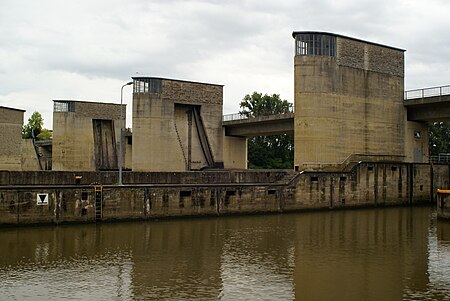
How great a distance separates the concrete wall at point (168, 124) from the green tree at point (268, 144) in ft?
Result: 84.1

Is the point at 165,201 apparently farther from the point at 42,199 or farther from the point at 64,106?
the point at 64,106

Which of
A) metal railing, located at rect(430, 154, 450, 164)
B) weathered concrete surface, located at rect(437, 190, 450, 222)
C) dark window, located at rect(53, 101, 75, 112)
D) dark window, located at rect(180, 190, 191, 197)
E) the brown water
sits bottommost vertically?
the brown water

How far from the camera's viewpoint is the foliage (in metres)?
69.5

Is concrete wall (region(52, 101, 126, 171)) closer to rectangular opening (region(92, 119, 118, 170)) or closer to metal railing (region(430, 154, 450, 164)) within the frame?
rectangular opening (region(92, 119, 118, 170))

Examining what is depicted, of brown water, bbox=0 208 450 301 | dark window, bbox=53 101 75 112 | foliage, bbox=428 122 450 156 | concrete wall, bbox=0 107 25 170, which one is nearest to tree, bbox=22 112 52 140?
dark window, bbox=53 101 75 112

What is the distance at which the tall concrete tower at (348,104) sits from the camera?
3562 centimetres

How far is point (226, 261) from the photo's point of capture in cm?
1645

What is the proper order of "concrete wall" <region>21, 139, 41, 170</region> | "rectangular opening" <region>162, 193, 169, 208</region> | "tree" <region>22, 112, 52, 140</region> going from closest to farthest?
"rectangular opening" <region>162, 193, 169, 208</region> < "concrete wall" <region>21, 139, 41, 170</region> < "tree" <region>22, 112, 52, 140</region>

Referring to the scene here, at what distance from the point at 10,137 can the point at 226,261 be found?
37455 millimetres

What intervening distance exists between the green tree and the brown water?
47105 millimetres

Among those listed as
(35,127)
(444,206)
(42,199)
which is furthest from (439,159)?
(35,127)

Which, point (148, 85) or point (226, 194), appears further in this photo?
point (148, 85)

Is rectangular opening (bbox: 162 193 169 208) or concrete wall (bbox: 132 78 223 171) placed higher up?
concrete wall (bbox: 132 78 223 171)

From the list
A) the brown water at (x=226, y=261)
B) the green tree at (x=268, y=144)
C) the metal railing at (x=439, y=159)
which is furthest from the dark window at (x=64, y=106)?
the metal railing at (x=439, y=159)
